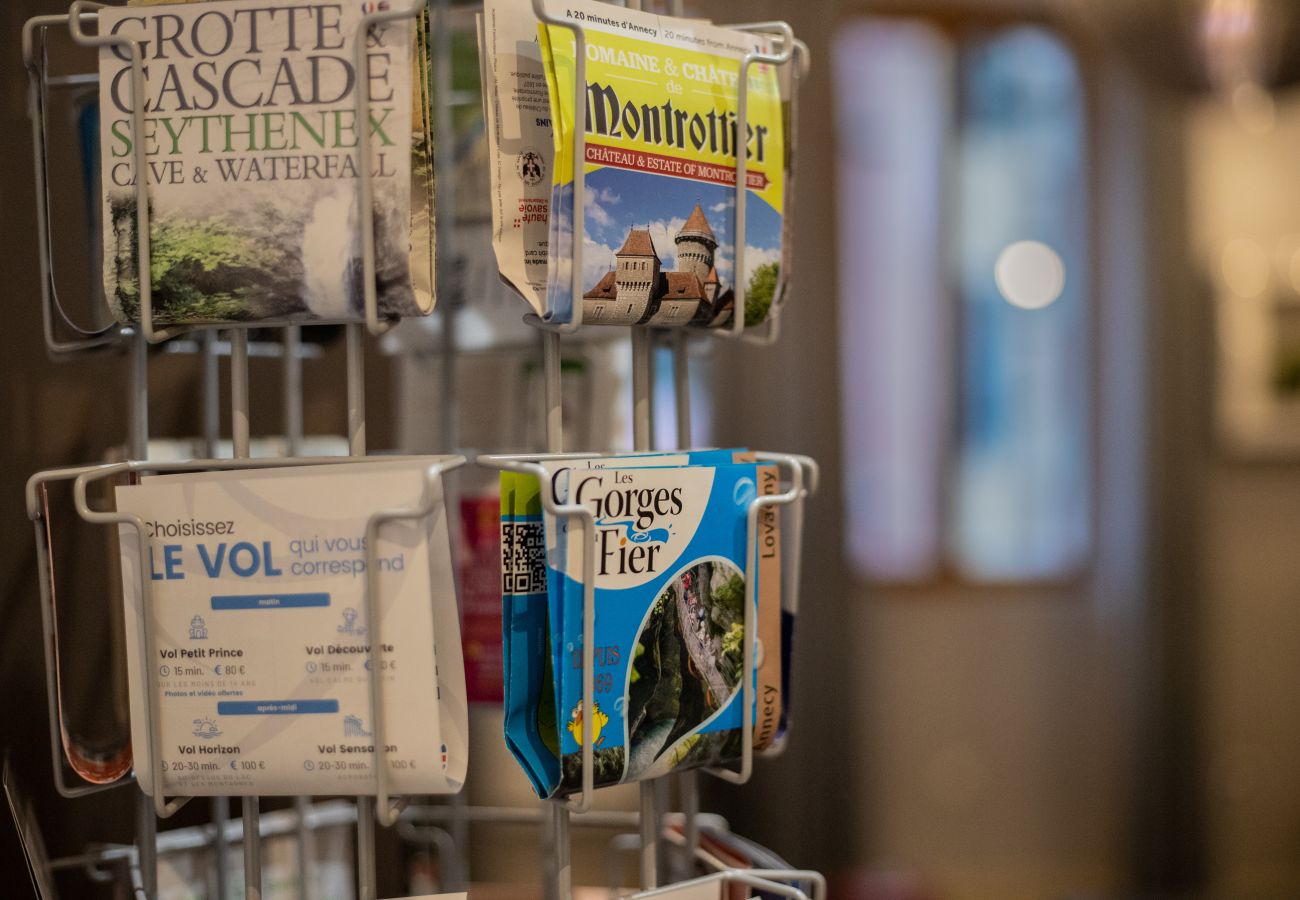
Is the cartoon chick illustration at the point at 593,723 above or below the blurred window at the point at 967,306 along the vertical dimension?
below

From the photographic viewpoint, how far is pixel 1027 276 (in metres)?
2.48

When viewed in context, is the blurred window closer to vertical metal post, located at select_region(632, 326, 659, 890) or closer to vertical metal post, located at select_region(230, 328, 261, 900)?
vertical metal post, located at select_region(632, 326, 659, 890)

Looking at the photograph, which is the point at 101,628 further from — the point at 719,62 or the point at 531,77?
the point at 719,62

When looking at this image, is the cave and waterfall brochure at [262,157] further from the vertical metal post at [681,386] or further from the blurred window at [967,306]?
the blurred window at [967,306]

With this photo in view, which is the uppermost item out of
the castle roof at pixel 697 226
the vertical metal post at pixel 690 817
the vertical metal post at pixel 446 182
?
the vertical metal post at pixel 446 182

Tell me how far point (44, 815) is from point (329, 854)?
0.26m

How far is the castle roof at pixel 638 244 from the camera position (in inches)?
27.8

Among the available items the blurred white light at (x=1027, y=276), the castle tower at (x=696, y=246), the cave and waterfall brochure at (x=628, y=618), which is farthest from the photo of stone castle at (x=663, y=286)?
the blurred white light at (x=1027, y=276)

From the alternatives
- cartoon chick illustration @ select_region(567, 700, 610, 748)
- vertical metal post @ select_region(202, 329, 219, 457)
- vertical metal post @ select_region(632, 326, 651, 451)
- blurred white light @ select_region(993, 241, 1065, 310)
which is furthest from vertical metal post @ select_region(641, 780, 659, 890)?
blurred white light @ select_region(993, 241, 1065, 310)

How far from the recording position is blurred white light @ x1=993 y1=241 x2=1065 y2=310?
2477 millimetres

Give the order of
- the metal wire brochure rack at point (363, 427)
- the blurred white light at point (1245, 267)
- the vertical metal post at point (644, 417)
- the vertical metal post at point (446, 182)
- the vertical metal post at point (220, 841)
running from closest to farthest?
1. the metal wire brochure rack at point (363, 427)
2. the vertical metal post at point (644, 417)
3. the vertical metal post at point (220, 841)
4. the vertical metal post at point (446, 182)
5. the blurred white light at point (1245, 267)

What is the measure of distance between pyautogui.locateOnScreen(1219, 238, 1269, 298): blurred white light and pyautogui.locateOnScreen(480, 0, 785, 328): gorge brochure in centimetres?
204

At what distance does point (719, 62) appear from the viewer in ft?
2.47

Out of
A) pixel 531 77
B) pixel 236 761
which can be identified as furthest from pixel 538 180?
pixel 236 761
